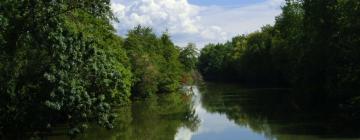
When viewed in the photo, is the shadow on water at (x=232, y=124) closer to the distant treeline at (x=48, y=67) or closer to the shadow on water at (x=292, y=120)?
the shadow on water at (x=292, y=120)

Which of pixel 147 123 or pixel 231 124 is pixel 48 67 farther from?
pixel 231 124

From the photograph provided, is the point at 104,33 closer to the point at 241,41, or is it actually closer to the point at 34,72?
the point at 34,72

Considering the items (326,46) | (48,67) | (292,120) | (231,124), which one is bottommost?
(231,124)

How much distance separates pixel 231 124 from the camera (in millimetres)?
45750

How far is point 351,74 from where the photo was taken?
140 feet

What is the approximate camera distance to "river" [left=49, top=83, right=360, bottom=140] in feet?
121

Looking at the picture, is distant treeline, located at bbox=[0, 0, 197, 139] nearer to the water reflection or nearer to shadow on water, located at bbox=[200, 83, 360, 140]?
the water reflection

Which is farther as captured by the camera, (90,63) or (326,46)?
(326,46)

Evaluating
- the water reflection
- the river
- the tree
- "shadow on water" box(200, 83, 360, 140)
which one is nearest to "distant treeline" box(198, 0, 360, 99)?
"shadow on water" box(200, 83, 360, 140)

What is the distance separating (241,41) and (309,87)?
95.2 m

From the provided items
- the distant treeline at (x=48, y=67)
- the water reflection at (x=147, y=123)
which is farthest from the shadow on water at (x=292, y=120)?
the distant treeline at (x=48, y=67)

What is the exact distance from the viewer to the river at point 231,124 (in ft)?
121

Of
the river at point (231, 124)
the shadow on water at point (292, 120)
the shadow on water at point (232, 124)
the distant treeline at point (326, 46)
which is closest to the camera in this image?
the shadow on water at point (292, 120)

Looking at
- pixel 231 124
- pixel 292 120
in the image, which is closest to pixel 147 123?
pixel 231 124
